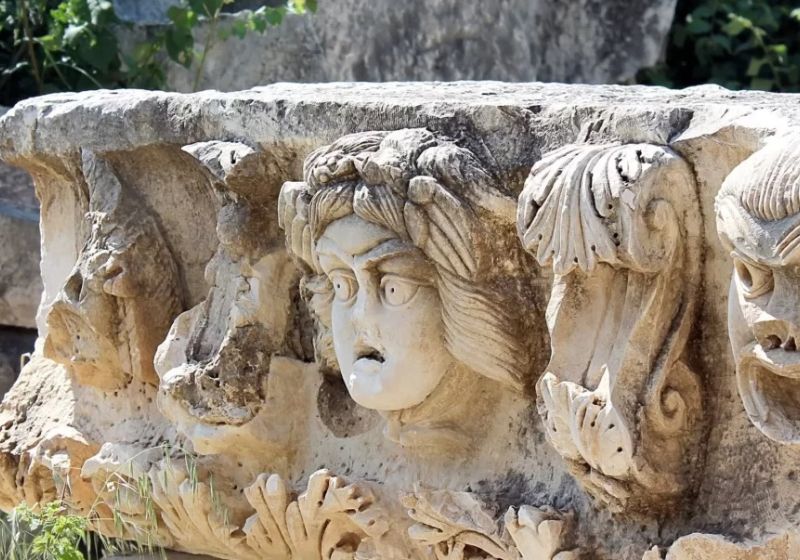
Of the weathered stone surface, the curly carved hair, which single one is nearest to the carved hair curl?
the curly carved hair

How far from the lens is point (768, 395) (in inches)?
68.5

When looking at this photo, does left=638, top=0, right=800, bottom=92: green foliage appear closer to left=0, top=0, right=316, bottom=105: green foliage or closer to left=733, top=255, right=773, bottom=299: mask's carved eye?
left=0, top=0, right=316, bottom=105: green foliage

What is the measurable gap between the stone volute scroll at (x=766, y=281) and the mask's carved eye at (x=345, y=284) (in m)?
0.58

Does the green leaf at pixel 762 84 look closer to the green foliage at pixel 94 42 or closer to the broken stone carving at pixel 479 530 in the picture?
the green foliage at pixel 94 42

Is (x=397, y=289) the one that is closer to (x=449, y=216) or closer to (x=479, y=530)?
(x=449, y=216)

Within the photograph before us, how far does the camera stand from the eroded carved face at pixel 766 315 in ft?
5.43

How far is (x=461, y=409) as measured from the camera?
221 centimetres

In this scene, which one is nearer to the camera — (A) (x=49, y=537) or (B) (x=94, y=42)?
(A) (x=49, y=537)

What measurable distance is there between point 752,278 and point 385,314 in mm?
572

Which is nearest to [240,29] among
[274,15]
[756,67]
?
[274,15]

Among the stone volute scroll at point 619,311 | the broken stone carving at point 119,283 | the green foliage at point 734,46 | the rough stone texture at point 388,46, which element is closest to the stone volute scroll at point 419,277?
the stone volute scroll at point 619,311

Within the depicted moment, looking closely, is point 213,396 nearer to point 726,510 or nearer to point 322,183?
point 322,183

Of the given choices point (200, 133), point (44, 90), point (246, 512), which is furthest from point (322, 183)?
point (44, 90)

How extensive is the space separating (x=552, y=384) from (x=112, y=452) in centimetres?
104
